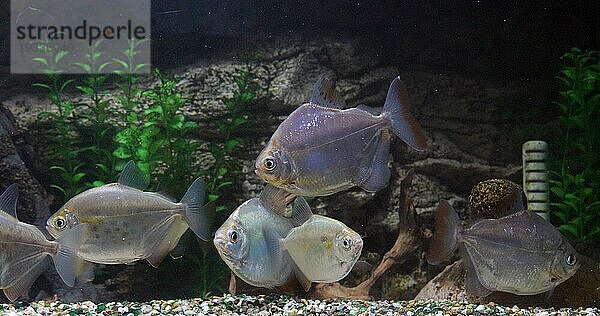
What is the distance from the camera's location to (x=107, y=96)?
5711 millimetres

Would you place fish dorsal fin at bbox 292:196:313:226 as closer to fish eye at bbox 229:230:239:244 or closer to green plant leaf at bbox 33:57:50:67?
fish eye at bbox 229:230:239:244

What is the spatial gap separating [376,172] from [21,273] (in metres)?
2.08

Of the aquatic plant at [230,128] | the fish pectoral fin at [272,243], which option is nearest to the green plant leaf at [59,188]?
the aquatic plant at [230,128]

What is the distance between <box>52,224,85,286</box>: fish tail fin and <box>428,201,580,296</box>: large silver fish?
1.88 meters

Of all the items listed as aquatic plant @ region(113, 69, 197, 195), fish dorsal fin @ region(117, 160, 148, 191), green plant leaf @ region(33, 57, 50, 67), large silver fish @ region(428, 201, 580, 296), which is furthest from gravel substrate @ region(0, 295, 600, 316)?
green plant leaf @ region(33, 57, 50, 67)

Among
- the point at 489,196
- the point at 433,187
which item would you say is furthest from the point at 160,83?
the point at 489,196

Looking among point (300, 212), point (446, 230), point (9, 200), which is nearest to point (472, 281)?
point (446, 230)

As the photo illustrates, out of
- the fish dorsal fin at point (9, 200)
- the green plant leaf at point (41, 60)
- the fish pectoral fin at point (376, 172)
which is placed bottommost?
the fish dorsal fin at point (9, 200)

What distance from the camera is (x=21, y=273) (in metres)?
3.24

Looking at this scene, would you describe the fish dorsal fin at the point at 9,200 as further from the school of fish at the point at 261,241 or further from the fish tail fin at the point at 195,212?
the fish tail fin at the point at 195,212

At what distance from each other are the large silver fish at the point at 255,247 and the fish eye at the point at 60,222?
816 mm

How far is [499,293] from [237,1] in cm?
346

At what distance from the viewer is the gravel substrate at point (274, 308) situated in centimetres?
357

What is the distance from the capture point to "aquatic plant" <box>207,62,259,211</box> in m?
5.59
